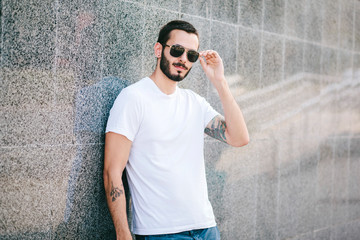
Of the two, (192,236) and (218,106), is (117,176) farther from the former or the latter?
(218,106)

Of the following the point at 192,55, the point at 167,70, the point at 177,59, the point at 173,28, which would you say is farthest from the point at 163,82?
the point at 173,28

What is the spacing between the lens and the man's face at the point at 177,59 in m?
3.30

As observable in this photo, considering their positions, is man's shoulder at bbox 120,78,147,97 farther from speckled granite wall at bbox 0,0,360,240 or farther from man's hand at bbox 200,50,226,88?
man's hand at bbox 200,50,226,88

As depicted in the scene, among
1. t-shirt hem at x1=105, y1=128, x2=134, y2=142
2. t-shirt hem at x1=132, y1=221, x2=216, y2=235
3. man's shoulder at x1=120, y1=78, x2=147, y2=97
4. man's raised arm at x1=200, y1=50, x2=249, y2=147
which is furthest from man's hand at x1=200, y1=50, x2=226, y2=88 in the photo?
t-shirt hem at x1=132, y1=221, x2=216, y2=235

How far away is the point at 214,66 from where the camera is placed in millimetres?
3631

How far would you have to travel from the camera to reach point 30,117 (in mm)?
2967

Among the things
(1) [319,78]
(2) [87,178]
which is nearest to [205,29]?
(2) [87,178]

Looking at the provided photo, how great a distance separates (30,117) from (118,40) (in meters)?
1.04

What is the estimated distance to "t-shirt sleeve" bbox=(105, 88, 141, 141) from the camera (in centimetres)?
304

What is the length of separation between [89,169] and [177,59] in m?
1.16

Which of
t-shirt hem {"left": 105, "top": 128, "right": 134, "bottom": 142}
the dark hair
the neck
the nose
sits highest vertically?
the dark hair

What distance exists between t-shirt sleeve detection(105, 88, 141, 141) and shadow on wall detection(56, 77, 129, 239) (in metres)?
0.28

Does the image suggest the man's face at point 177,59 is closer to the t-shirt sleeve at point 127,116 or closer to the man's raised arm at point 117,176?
the t-shirt sleeve at point 127,116

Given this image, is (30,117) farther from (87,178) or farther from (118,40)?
(118,40)
